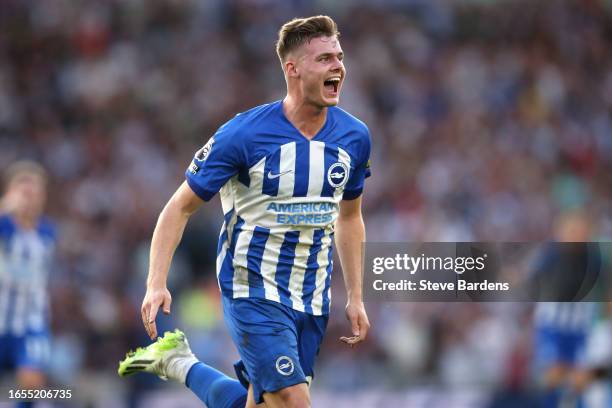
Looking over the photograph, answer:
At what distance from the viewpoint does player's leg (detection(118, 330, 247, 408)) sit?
18.9 feet

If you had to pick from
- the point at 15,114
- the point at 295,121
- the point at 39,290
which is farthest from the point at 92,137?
the point at 295,121

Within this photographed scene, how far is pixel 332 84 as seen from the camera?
5.24m

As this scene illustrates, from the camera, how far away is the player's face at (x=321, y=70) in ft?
17.0

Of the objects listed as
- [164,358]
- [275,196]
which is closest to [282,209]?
[275,196]

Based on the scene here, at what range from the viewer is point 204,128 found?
14008mm

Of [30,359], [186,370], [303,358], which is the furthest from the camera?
[30,359]

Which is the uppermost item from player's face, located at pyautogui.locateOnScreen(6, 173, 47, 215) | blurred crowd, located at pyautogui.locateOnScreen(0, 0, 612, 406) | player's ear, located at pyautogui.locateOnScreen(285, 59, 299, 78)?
blurred crowd, located at pyautogui.locateOnScreen(0, 0, 612, 406)

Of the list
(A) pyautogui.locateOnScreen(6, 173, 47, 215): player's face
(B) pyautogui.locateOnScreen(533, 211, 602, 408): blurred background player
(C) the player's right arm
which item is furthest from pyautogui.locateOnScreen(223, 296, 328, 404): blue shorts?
(B) pyautogui.locateOnScreen(533, 211, 602, 408): blurred background player

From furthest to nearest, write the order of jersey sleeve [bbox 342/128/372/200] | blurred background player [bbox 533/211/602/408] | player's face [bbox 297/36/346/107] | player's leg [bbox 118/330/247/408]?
blurred background player [bbox 533/211/602/408] < player's leg [bbox 118/330/247/408] < jersey sleeve [bbox 342/128/372/200] < player's face [bbox 297/36/346/107]

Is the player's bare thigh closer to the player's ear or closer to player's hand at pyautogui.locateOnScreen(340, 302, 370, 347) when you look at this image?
player's hand at pyautogui.locateOnScreen(340, 302, 370, 347)

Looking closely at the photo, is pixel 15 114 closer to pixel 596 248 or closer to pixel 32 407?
pixel 32 407

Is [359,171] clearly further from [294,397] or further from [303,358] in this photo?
[294,397]

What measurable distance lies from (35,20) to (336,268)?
591 centimetres

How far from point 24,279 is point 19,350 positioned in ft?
1.95
